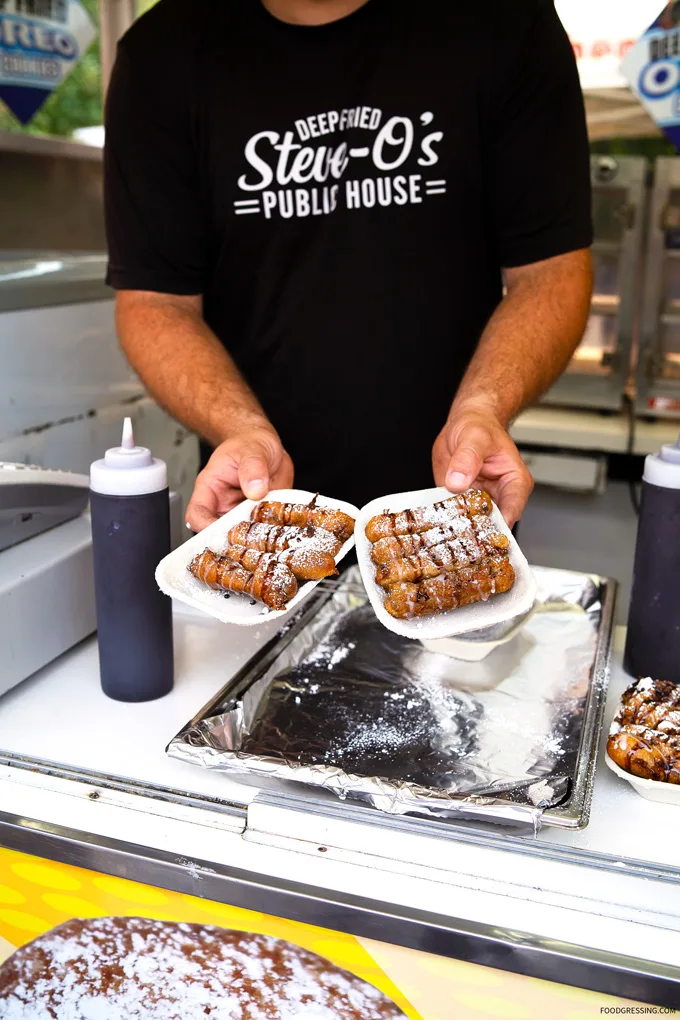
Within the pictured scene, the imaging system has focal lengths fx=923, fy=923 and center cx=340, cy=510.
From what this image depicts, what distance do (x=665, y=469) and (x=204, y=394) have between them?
0.83m

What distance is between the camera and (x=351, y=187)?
176 cm

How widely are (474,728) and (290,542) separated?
324 mm

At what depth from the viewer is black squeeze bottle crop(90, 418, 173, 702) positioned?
3.70 feet

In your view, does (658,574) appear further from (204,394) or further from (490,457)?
(204,394)

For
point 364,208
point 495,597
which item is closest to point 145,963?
point 495,597

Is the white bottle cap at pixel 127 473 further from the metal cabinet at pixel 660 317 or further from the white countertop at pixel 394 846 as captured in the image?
the metal cabinet at pixel 660 317

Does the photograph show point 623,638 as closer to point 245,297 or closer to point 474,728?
point 474,728

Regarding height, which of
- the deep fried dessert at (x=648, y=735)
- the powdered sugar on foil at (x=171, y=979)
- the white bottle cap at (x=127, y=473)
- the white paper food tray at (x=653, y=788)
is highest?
the white bottle cap at (x=127, y=473)

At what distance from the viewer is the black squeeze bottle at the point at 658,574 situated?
1176 millimetres

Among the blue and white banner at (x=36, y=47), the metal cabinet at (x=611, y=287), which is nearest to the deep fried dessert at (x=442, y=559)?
the metal cabinet at (x=611, y=287)

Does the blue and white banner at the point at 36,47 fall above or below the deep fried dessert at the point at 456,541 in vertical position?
above

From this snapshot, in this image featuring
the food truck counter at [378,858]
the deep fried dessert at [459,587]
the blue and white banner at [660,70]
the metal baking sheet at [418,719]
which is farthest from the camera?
the blue and white banner at [660,70]

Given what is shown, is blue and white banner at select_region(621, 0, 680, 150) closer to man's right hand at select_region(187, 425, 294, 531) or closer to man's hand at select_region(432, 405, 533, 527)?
man's hand at select_region(432, 405, 533, 527)

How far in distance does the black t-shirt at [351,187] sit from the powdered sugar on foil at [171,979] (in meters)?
1.15
